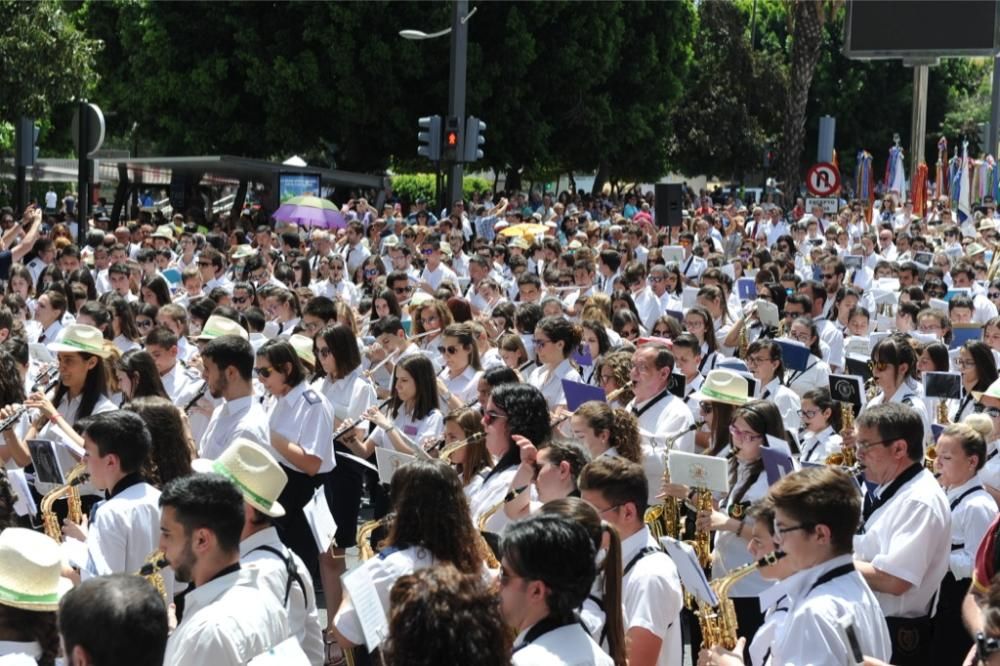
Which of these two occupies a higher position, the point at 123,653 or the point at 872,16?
the point at 872,16

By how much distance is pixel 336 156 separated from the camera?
3866 centimetres

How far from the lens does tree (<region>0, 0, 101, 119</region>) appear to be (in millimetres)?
22719

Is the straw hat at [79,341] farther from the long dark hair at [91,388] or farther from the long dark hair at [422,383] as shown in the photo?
the long dark hair at [422,383]

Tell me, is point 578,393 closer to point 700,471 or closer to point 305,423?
point 305,423

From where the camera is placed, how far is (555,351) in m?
10.2

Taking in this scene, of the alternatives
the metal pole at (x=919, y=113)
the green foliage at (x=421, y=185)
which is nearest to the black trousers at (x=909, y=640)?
the metal pole at (x=919, y=113)

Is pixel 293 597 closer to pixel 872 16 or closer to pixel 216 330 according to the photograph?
pixel 216 330

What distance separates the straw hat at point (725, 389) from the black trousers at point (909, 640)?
195 cm

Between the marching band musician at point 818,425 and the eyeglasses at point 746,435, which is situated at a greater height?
the eyeglasses at point 746,435

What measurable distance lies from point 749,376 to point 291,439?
3235 mm

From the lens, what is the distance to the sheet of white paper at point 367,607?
4500 millimetres

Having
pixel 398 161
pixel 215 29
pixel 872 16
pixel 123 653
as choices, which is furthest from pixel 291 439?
pixel 398 161

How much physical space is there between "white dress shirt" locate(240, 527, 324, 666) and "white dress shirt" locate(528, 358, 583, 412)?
4.63 m

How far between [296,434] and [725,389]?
2351mm
